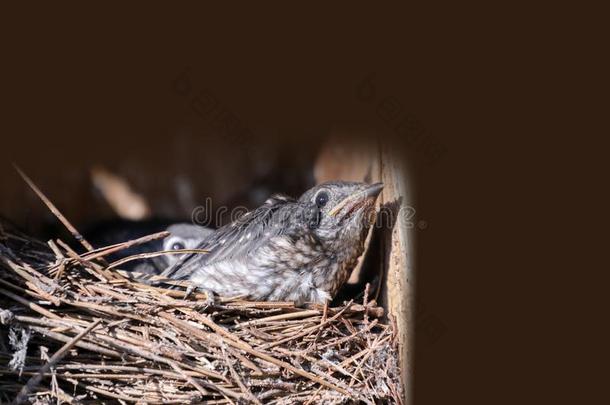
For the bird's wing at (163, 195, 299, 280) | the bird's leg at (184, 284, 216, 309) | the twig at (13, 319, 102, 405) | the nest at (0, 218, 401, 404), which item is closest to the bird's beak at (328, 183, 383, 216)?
the bird's wing at (163, 195, 299, 280)

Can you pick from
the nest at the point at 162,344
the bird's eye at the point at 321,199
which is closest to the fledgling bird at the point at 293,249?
the bird's eye at the point at 321,199

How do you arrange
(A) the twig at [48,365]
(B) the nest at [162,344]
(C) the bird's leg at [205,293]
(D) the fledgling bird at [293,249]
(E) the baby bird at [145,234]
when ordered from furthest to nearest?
(E) the baby bird at [145,234], (D) the fledgling bird at [293,249], (C) the bird's leg at [205,293], (B) the nest at [162,344], (A) the twig at [48,365]

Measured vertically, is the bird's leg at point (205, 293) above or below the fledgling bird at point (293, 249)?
below

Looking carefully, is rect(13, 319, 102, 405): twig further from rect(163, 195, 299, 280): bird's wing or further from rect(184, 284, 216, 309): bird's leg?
rect(163, 195, 299, 280): bird's wing

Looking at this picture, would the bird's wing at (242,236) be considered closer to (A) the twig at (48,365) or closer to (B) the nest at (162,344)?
(B) the nest at (162,344)

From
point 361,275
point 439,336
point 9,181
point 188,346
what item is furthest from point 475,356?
point 9,181

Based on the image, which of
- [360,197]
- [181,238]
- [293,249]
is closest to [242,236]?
[293,249]

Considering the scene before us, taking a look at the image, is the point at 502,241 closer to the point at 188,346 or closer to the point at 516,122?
the point at 516,122

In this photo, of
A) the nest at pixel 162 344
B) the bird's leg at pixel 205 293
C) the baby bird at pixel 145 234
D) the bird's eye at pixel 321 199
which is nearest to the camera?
the nest at pixel 162 344
